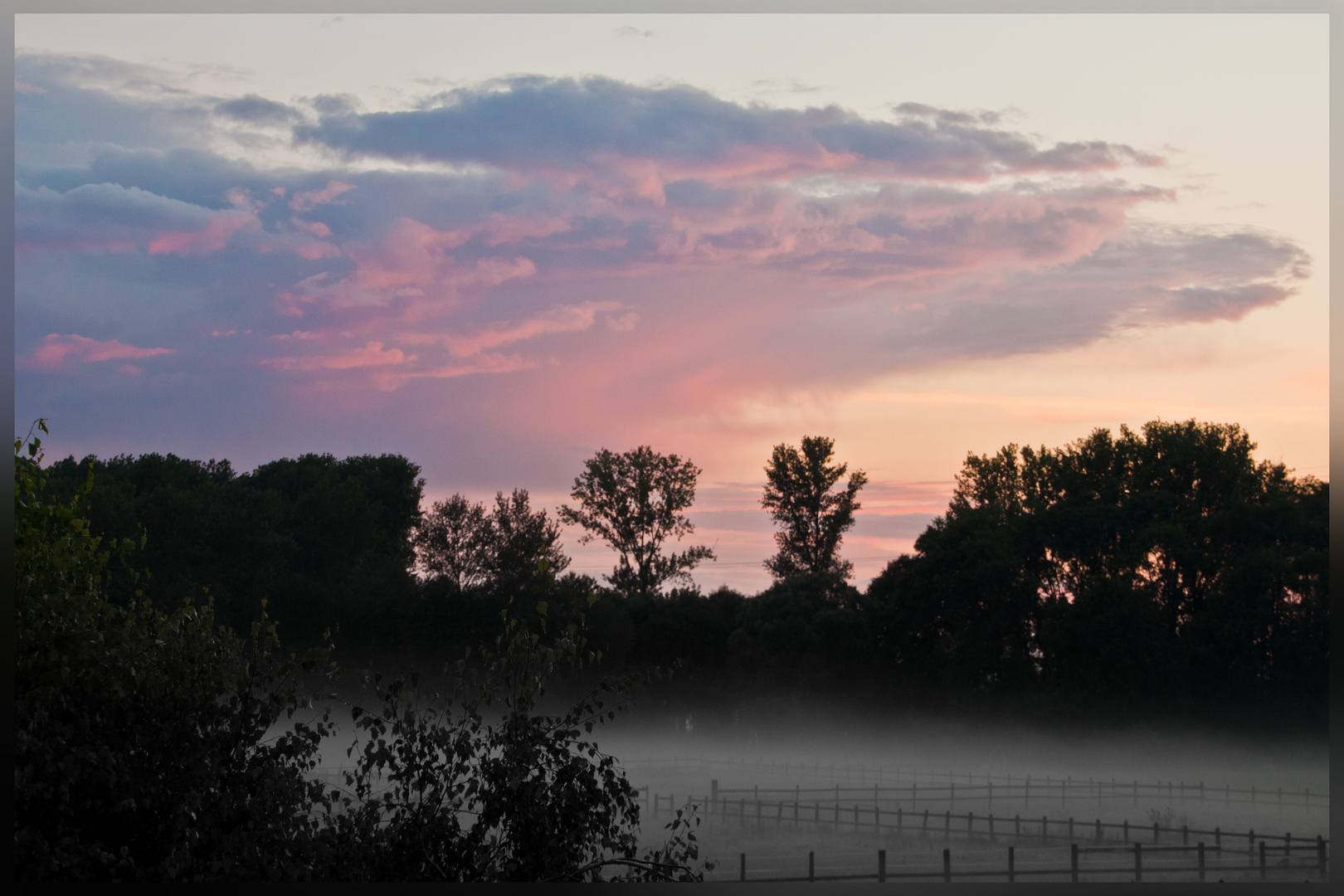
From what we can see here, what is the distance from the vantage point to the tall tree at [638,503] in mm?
70438

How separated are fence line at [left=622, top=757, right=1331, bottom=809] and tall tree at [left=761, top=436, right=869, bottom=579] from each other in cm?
1826

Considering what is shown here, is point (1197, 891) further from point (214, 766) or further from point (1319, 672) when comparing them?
point (1319, 672)

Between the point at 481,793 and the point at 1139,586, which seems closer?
the point at 481,793

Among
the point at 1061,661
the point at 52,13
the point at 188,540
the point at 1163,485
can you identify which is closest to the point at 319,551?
the point at 188,540

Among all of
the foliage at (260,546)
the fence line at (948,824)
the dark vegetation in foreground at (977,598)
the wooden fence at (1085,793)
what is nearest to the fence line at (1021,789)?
the wooden fence at (1085,793)

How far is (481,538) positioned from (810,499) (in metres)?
21.1

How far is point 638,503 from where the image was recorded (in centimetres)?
7069

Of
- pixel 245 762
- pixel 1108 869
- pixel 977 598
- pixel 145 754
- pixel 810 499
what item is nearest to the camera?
pixel 145 754

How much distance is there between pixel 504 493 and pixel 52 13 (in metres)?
67.7

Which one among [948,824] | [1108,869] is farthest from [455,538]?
[1108,869]

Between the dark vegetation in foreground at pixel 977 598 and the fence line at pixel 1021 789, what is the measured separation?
413 cm

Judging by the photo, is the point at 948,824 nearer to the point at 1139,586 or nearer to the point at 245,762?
the point at 1139,586

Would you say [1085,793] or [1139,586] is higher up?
[1139,586]

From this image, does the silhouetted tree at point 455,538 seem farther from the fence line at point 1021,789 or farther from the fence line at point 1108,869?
the fence line at point 1108,869
